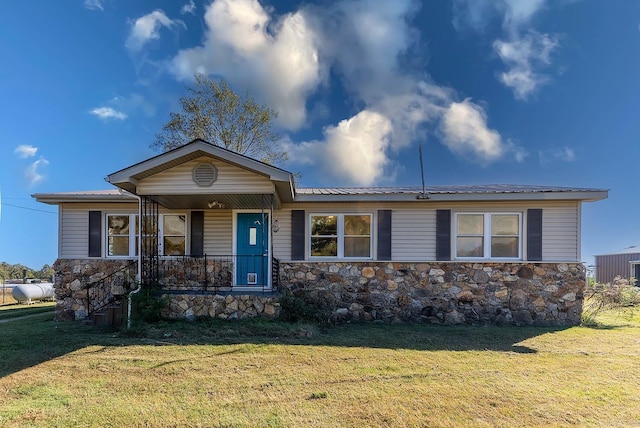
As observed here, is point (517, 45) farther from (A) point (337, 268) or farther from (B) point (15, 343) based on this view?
(B) point (15, 343)

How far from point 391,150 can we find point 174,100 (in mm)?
11256

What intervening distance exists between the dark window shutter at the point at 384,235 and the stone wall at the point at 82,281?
22.4 ft

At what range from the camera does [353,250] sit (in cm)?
968

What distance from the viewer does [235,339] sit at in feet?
22.7

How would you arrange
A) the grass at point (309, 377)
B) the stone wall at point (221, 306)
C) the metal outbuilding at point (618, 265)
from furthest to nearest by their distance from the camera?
the metal outbuilding at point (618, 265) → the stone wall at point (221, 306) → the grass at point (309, 377)

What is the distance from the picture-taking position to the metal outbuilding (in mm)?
20250

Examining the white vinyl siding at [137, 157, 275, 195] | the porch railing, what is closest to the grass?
the porch railing

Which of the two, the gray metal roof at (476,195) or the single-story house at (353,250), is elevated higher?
the gray metal roof at (476,195)

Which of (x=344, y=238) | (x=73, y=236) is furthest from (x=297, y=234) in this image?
(x=73, y=236)

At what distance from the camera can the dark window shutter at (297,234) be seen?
957cm

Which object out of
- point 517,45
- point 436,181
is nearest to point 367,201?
point 436,181

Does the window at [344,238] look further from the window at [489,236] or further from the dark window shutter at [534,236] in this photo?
the dark window shutter at [534,236]

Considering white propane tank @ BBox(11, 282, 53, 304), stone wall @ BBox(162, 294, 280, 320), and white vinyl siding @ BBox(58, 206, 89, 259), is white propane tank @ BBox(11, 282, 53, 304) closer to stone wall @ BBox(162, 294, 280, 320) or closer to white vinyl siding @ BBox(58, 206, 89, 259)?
white vinyl siding @ BBox(58, 206, 89, 259)

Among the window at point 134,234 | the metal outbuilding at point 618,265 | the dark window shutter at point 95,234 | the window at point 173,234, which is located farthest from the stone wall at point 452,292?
the metal outbuilding at point 618,265
